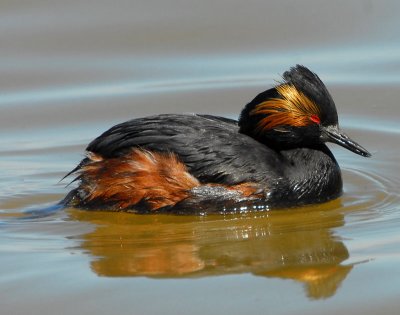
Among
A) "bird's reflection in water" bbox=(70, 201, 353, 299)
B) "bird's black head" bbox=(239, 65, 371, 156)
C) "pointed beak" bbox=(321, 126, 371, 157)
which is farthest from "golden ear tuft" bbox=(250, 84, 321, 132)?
"bird's reflection in water" bbox=(70, 201, 353, 299)

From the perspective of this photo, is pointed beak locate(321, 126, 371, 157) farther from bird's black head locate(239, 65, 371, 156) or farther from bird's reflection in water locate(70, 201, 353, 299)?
bird's reflection in water locate(70, 201, 353, 299)

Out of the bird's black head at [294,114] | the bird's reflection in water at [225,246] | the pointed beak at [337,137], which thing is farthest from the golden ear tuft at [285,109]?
the bird's reflection in water at [225,246]

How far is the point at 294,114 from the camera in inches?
362

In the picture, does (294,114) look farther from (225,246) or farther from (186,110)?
(186,110)

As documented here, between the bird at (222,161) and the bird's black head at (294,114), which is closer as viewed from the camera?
the bird at (222,161)

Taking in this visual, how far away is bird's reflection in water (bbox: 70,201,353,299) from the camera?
24.4 ft

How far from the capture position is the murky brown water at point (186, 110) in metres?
7.04

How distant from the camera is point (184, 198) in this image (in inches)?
349

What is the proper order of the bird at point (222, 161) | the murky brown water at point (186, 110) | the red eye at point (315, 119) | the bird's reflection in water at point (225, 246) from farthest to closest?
1. the red eye at point (315, 119)
2. the bird at point (222, 161)
3. the bird's reflection in water at point (225, 246)
4. the murky brown water at point (186, 110)

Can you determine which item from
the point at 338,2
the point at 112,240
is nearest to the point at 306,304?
the point at 112,240

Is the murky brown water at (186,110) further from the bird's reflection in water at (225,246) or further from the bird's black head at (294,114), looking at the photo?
the bird's black head at (294,114)

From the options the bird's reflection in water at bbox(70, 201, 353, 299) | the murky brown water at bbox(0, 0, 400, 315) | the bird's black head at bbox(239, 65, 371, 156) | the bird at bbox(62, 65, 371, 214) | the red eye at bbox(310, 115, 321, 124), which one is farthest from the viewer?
the red eye at bbox(310, 115, 321, 124)

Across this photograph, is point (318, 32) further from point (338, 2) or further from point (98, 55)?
point (98, 55)

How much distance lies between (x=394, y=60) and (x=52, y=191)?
15.6ft
